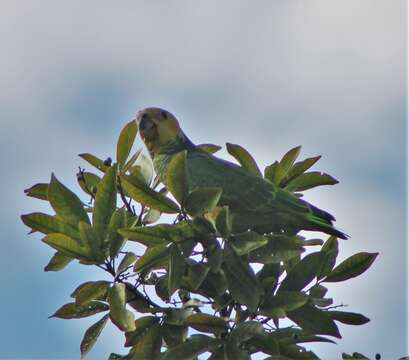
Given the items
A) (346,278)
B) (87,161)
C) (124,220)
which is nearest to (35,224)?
(124,220)

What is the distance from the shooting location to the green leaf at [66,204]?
3.25 metres

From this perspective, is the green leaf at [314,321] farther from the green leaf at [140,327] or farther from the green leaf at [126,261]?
the green leaf at [126,261]

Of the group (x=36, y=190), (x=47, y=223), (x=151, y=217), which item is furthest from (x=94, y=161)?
(x=47, y=223)

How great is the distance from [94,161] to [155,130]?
1.56m

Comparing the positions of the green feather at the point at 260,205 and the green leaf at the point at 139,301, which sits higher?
the green feather at the point at 260,205

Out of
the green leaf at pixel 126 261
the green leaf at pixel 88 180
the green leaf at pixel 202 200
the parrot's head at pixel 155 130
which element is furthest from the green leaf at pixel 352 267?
the parrot's head at pixel 155 130

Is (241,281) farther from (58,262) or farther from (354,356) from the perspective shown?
(58,262)

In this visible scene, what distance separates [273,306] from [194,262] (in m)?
0.44

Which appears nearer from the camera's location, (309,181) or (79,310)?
(79,310)

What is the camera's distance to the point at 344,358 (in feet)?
11.2

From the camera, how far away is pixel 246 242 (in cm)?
307

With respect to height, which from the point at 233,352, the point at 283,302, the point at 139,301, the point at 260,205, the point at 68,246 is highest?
the point at 260,205

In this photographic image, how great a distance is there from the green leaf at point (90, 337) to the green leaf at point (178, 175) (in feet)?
2.55

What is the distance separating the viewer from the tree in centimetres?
304
